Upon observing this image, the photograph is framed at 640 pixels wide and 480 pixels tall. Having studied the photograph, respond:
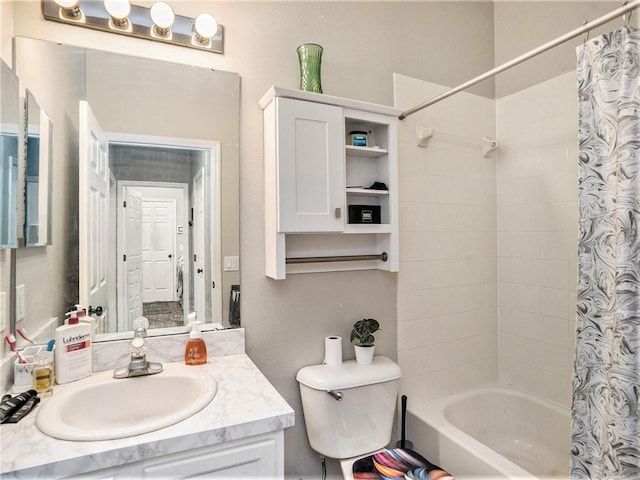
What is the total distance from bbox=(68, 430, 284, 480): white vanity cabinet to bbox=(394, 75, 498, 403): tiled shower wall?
1033 millimetres

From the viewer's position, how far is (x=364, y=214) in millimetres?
1682

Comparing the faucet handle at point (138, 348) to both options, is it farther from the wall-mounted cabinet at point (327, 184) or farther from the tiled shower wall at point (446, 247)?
the tiled shower wall at point (446, 247)

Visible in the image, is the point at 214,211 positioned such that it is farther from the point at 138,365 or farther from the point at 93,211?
the point at 138,365

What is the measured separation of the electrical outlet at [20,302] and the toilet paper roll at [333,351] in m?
1.09

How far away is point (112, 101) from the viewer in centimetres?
134

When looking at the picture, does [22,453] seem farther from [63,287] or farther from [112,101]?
[112,101]

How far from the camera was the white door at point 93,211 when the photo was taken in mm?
1290

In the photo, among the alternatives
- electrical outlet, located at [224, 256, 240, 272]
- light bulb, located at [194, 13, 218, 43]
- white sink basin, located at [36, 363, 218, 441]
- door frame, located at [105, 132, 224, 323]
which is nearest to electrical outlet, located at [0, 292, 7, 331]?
white sink basin, located at [36, 363, 218, 441]

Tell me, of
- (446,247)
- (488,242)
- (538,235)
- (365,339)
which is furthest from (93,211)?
(538,235)

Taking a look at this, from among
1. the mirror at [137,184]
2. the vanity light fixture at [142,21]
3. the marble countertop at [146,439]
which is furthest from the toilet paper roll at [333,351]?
the vanity light fixture at [142,21]

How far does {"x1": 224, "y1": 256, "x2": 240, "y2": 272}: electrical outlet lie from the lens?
151 centimetres

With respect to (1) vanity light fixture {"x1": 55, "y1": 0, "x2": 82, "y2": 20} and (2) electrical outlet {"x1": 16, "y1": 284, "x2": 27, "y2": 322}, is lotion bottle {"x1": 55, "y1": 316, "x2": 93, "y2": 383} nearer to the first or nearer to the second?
(2) electrical outlet {"x1": 16, "y1": 284, "x2": 27, "y2": 322}

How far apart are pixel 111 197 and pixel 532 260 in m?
2.05

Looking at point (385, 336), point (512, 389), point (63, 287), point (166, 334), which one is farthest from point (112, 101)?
point (512, 389)
